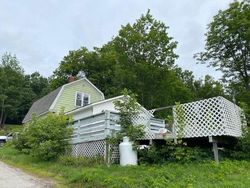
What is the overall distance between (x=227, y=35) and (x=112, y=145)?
18.3m

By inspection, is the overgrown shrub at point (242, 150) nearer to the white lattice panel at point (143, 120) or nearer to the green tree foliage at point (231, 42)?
the white lattice panel at point (143, 120)

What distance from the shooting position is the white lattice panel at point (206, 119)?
31.0 feet

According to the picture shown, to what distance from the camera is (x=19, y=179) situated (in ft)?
30.1

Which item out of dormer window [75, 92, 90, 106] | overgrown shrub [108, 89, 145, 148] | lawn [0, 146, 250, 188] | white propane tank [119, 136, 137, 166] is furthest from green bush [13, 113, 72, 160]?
dormer window [75, 92, 90, 106]

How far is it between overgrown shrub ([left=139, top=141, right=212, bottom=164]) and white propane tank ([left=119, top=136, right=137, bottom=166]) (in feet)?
1.65

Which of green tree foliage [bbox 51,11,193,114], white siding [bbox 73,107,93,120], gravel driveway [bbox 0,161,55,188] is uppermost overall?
green tree foliage [bbox 51,11,193,114]

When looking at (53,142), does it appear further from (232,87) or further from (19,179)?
(232,87)

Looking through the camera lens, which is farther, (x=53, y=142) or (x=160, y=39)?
(x=160, y=39)

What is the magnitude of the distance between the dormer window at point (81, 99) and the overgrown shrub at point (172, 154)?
17.6 meters

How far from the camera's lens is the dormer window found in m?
27.5

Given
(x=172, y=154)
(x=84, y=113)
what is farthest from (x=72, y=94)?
(x=172, y=154)

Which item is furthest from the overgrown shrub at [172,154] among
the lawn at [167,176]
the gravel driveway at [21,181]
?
the gravel driveway at [21,181]

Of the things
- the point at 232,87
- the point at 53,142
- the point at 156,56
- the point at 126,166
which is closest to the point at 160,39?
the point at 156,56

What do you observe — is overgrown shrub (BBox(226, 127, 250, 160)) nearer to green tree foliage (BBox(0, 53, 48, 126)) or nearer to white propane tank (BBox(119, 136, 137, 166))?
white propane tank (BBox(119, 136, 137, 166))
